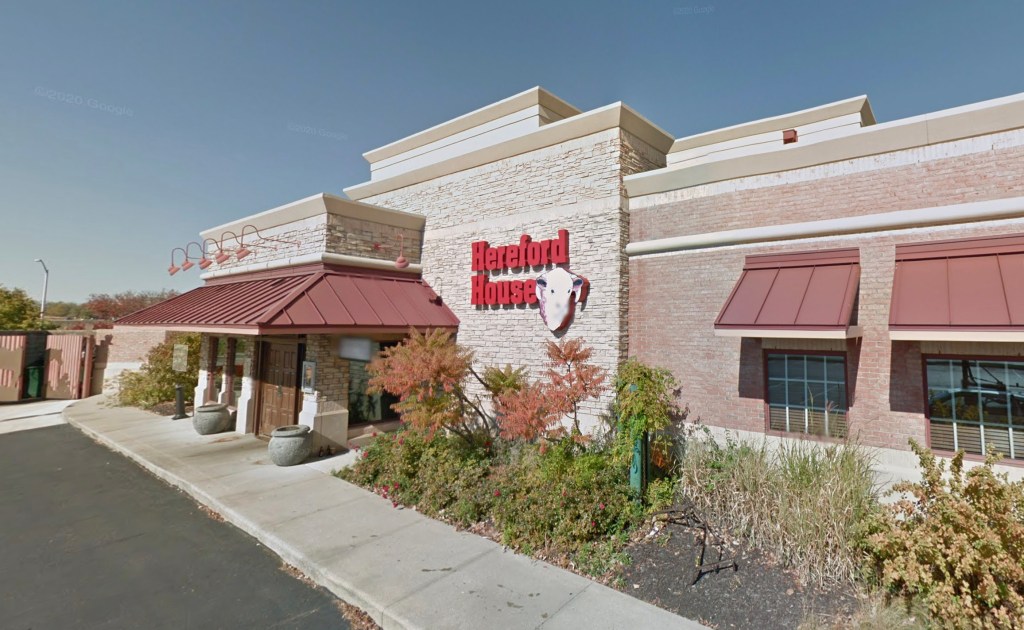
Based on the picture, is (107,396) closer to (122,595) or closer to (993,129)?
(122,595)

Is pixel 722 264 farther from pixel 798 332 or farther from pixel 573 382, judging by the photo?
pixel 573 382

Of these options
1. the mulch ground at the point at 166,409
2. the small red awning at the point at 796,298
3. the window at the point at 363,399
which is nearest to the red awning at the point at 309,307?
the window at the point at 363,399

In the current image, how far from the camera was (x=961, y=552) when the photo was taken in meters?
4.16

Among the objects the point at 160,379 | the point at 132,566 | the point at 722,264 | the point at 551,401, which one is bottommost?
the point at 132,566

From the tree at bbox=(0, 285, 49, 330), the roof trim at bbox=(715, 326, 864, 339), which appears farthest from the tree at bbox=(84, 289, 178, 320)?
the roof trim at bbox=(715, 326, 864, 339)

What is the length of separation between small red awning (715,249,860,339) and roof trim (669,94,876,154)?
19.8 ft

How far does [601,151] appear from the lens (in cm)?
993

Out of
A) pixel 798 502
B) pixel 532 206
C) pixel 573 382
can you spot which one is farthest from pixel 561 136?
pixel 798 502

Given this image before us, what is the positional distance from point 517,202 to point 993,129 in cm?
856

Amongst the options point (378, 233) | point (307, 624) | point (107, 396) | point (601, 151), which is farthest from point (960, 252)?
point (107, 396)

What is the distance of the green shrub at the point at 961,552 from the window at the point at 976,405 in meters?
2.67

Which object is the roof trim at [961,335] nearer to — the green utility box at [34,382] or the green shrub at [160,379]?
the green shrub at [160,379]

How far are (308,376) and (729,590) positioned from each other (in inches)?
373

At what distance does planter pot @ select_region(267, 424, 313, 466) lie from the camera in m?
9.35
